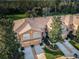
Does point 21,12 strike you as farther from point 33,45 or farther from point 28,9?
point 33,45

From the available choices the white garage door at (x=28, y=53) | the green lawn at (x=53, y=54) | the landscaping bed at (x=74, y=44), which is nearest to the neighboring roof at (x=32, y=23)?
the white garage door at (x=28, y=53)

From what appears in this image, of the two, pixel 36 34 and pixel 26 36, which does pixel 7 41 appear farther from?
pixel 36 34

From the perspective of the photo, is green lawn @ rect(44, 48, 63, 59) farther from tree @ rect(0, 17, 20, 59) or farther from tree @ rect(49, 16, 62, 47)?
tree @ rect(0, 17, 20, 59)

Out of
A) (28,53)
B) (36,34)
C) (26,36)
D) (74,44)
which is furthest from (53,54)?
(26,36)

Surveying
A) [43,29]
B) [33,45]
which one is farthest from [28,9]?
[33,45]

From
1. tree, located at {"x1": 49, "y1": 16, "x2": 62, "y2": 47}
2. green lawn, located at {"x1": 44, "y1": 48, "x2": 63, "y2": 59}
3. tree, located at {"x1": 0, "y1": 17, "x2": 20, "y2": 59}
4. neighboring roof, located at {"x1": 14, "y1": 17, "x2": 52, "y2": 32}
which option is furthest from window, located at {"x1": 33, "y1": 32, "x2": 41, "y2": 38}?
tree, located at {"x1": 0, "y1": 17, "x2": 20, "y2": 59}

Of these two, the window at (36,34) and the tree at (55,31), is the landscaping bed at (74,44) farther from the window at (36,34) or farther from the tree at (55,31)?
the window at (36,34)

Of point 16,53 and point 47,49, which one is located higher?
point 16,53
